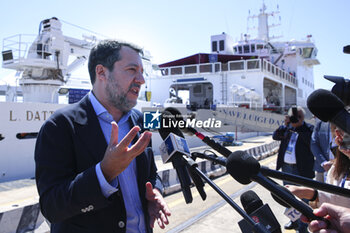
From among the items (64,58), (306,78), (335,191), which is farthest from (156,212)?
(306,78)

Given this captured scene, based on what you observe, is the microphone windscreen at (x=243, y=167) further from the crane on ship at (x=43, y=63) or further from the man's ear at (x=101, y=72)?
the crane on ship at (x=43, y=63)

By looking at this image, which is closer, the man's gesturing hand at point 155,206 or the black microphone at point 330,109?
the black microphone at point 330,109

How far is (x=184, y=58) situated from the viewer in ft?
98.7

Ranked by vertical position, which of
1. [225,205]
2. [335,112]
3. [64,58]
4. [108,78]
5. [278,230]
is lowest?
[225,205]

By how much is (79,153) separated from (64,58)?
13321 millimetres

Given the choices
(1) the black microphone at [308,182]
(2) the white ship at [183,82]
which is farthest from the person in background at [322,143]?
(2) the white ship at [183,82]

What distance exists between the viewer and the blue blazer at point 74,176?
136 centimetres

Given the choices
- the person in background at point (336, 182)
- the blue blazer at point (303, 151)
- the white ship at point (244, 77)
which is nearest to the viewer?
the person in background at point (336, 182)

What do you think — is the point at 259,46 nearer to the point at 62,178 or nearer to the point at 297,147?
the point at 297,147

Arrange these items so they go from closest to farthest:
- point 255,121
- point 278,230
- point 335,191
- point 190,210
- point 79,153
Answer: point 335,191, point 278,230, point 79,153, point 190,210, point 255,121

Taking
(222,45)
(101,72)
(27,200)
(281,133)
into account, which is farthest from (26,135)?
(222,45)

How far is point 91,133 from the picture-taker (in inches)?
64.5

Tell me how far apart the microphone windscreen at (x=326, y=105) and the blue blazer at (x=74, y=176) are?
1.08 m

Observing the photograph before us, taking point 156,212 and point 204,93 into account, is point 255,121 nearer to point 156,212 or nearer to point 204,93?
point 204,93
